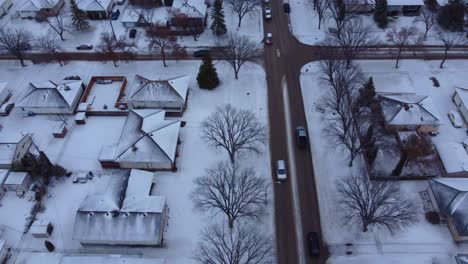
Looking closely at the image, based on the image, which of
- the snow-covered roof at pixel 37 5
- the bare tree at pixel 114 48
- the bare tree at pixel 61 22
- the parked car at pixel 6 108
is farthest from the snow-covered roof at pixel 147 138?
the snow-covered roof at pixel 37 5

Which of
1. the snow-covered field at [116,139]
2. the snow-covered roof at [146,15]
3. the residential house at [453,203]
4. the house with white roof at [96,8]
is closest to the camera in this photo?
the residential house at [453,203]

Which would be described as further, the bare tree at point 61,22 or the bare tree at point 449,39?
the bare tree at point 61,22

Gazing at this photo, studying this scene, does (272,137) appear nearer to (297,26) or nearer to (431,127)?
(431,127)

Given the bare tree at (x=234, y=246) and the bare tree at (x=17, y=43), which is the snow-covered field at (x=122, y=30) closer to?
the bare tree at (x=17, y=43)

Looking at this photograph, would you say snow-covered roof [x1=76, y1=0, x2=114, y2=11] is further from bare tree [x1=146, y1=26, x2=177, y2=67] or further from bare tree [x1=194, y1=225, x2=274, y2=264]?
bare tree [x1=194, y1=225, x2=274, y2=264]

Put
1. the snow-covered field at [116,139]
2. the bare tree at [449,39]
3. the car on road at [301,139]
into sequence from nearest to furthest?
the snow-covered field at [116,139]
the car on road at [301,139]
the bare tree at [449,39]

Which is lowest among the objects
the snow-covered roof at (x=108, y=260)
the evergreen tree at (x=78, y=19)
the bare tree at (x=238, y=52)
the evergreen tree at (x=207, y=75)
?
the snow-covered roof at (x=108, y=260)

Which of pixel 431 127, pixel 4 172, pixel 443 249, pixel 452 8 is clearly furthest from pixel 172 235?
pixel 452 8

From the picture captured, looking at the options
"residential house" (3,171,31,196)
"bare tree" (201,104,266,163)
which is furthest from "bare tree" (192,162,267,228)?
"residential house" (3,171,31,196)
